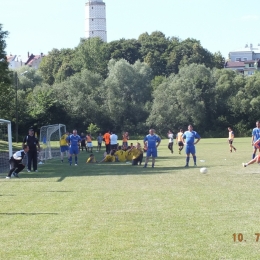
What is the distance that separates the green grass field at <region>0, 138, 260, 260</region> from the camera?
333 inches

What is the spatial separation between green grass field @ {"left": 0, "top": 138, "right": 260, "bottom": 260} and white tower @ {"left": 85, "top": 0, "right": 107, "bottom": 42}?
464 ft

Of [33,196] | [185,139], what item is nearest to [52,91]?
[185,139]

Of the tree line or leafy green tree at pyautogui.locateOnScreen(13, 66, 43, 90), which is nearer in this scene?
the tree line

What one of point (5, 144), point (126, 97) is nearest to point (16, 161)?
point (5, 144)

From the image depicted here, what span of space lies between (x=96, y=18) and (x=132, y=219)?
495ft

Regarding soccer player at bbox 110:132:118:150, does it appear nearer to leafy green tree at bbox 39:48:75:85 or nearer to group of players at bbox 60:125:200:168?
group of players at bbox 60:125:200:168

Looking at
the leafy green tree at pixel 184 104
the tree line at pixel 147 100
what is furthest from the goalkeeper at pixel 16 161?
the leafy green tree at pixel 184 104

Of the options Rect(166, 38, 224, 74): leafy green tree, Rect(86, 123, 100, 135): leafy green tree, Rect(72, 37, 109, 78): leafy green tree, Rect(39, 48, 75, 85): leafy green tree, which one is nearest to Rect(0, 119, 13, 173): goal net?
Rect(86, 123, 100, 135): leafy green tree

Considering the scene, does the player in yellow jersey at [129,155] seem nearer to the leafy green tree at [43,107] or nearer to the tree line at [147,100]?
the leafy green tree at [43,107]

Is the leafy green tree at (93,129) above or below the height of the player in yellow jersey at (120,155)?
above

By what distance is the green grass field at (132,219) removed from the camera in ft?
27.8

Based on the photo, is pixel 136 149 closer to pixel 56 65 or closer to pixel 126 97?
pixel 126 97

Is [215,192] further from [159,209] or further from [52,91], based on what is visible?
[52,91]

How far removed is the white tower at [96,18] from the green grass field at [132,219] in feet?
464
